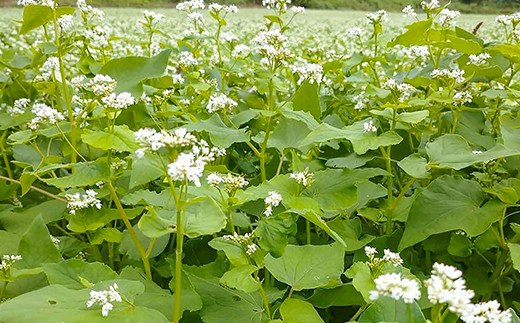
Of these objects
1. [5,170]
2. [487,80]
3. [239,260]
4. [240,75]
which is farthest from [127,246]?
[487,80]

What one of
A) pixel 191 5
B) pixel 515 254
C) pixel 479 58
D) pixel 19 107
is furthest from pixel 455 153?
pixel 19 107

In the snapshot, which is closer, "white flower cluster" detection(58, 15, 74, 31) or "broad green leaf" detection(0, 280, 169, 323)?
"broad green leaf" detection(0, 280, 169, 323)

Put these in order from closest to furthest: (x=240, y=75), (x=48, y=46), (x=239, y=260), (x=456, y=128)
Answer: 1. (x=239, y=260)
2. (x=48, y=46)
3. (x=456, y=128)
4. (x=240, y=75)

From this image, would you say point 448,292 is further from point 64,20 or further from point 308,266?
point 64,20

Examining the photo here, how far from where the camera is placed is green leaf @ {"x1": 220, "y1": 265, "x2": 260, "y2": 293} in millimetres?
767

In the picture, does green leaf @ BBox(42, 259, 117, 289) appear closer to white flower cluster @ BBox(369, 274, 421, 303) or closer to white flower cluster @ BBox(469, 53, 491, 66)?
white flower cluster @ BBox(369, 274, 421, 303)

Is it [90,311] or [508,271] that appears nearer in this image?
[90,311]

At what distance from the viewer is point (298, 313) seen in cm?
77

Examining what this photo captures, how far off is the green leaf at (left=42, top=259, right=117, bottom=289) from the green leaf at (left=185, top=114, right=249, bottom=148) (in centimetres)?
38

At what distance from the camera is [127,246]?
1071 millimetres

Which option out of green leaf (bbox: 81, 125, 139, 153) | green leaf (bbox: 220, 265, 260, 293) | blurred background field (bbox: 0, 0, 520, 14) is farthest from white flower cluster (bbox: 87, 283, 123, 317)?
blurred background field (bbox: 0, 0, 520, 14)

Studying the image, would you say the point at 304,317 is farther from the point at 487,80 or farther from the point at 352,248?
the point at 487,80

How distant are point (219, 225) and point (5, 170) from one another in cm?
106

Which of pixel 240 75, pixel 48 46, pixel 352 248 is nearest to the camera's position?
pixel 352 248
